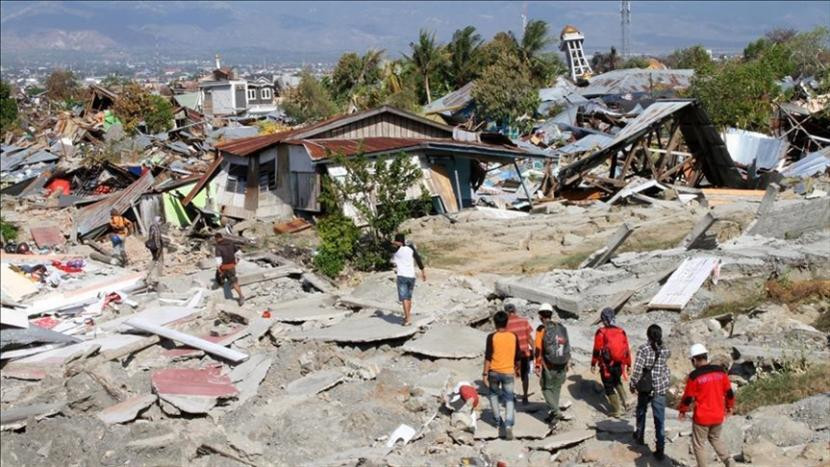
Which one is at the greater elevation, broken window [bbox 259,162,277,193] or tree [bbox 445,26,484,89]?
tree [bbox 445,26,484,89]

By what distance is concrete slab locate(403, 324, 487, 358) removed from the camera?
444 inches

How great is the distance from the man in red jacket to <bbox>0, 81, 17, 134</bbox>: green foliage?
1680 inches

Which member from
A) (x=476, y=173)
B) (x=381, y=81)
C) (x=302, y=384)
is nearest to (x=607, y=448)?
(x=302, y=384)

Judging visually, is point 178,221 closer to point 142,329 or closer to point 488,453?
point 142,329

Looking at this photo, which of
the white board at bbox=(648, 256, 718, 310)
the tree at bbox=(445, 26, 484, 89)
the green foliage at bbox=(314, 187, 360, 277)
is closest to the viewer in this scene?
the white board at bbox=(648, 256, 718, 310)

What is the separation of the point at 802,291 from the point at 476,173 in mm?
11915

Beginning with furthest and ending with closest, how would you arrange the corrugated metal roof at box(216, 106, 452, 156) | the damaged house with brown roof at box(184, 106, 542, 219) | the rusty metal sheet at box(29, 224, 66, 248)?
the corrugated metal roof at box(216, 106, 452, 156), the damaged house with brown roof at box(184, 106, 542, 219), the rusty metal sheet at box(29, 224, 66, 248)

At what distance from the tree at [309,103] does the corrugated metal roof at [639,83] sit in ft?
44.2

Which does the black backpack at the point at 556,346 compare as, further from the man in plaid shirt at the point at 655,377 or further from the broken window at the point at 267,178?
the broken window at the point at 267,178

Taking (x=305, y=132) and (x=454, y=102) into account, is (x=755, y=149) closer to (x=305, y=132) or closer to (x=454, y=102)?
(x=305, y=132)

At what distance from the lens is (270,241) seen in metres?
19.2

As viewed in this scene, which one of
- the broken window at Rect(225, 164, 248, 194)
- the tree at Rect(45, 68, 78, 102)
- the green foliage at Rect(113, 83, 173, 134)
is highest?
the broken window at Rect(225, 164, 248, 194)

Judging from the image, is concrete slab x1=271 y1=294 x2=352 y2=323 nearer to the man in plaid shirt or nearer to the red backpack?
the red backpack

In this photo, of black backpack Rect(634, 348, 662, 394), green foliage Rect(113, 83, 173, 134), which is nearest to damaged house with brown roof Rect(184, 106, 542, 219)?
black backpack Rect(634, 348, 662, 394)
